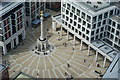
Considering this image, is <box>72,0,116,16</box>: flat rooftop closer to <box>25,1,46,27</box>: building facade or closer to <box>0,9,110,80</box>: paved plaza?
<box>0,9,110,80</box>: paved plaza

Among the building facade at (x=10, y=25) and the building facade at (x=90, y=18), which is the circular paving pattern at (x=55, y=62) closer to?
the building facade at (x=10, y=25)

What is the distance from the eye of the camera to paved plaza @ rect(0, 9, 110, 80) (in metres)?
149

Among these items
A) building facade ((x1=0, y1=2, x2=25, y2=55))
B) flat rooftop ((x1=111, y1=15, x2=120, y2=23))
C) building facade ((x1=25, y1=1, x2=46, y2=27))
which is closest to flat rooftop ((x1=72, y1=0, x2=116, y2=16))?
flat rooftop ((x1=111, y1=15, x2=120, y2=23))

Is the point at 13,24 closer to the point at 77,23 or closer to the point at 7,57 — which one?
the point at 7,57

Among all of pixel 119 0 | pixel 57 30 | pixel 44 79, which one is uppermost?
pixel 119 0

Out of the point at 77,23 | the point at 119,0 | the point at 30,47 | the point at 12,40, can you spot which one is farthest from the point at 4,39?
the point at 119,0

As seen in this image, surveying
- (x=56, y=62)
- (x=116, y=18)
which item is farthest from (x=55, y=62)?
(x=116, y=18)

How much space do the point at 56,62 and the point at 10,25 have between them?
3462 centimetres

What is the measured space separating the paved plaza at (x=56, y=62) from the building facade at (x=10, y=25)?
206 inches

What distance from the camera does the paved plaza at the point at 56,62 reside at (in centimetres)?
14875

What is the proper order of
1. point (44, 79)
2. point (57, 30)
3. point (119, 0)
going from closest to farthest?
point (44, 79), point (119, 0), point (57, 30)

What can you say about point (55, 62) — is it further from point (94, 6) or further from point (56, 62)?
point (94, 6)

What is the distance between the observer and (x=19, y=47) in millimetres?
168500

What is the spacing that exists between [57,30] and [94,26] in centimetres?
3698
